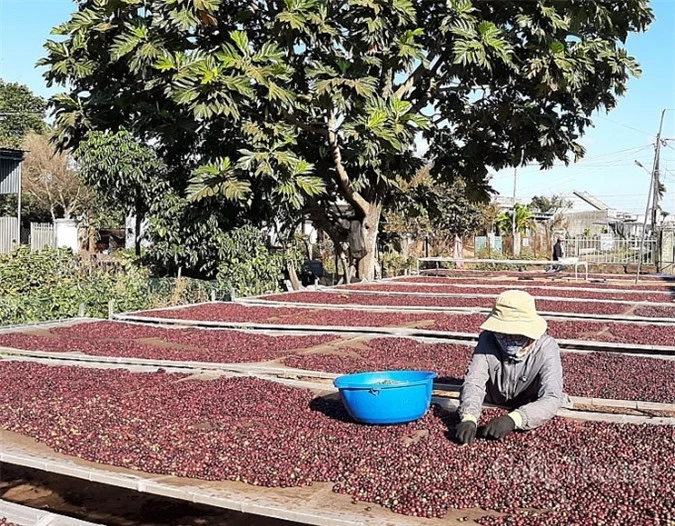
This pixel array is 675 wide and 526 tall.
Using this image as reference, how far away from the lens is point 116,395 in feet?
15.5

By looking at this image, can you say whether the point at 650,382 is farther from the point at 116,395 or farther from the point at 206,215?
the point at 206,215

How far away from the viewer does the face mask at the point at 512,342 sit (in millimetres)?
3613

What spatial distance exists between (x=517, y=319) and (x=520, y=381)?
1.32 ft

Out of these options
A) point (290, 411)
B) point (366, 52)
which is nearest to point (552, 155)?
point (366, 52)

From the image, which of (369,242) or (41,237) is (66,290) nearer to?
(369,242)

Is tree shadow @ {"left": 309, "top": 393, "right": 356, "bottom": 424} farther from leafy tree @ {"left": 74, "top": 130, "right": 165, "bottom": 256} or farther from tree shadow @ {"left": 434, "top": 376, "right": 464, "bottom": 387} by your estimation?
leafy tree @ {"left": 74, "top": 130, "right": 165, "bottom": 256}

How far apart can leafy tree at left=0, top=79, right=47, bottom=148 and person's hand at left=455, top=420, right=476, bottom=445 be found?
110ft

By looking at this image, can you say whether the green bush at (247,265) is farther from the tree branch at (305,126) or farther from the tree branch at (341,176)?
the tree branch at (341,176)

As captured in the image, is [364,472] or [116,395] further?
[116,395]

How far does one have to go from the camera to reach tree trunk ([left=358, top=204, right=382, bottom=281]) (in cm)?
1524

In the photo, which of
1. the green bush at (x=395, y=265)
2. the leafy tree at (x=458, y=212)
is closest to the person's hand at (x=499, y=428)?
the green bush at (x=395, y=265)

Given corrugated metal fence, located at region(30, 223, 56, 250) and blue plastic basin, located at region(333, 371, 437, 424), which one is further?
corrugated metal fence, located at region(30, 223, 56, 250)

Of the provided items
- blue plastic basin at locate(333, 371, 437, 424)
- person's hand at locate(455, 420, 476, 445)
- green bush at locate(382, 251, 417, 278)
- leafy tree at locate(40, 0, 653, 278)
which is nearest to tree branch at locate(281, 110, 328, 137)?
→ leafy tree at locate(40, 0, 653, 278)

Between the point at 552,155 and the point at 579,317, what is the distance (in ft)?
21.6
